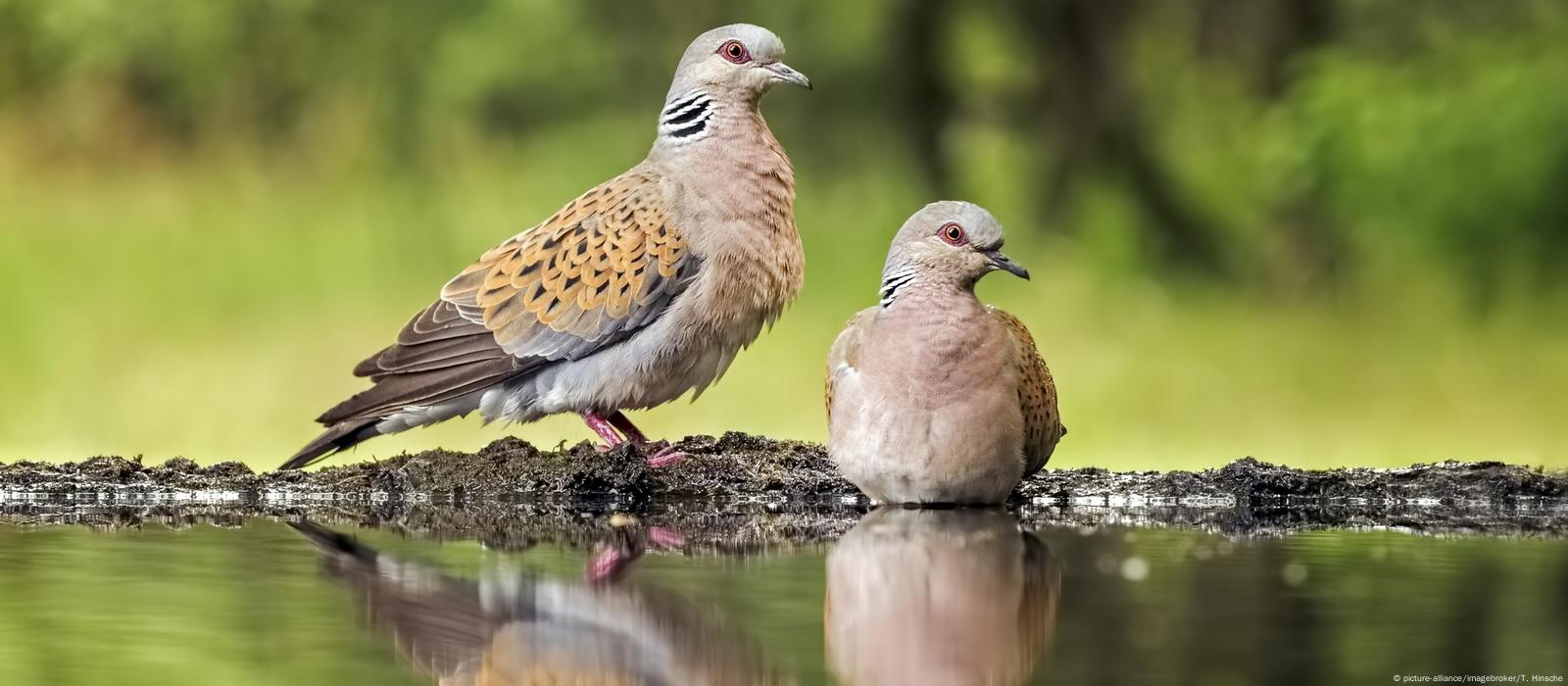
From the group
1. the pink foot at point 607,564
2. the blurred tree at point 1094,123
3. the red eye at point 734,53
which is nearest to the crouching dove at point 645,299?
the red eye at point 734,53

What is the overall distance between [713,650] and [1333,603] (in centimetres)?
121

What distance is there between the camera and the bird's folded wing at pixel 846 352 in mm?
5172

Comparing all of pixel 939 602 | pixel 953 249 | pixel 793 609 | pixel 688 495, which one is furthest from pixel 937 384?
pixel 793 609

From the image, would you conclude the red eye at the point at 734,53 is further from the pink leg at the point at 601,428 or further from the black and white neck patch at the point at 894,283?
the pink leg at the point at 601,428

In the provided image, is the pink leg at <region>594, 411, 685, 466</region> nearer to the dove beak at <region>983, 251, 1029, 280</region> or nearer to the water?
the water

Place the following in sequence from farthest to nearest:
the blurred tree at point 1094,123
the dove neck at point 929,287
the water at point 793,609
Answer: the blurred tree at point 1094,123 → the dove neck at point 929,287 → the water at point 793,609

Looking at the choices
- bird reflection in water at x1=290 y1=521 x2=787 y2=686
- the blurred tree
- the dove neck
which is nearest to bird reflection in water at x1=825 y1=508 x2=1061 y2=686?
bird reflection in water at x1=290 y1=521 x2=787 y2=686

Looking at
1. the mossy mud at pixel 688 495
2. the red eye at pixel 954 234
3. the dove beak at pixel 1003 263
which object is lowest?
the mossy mud at pixel 688 495

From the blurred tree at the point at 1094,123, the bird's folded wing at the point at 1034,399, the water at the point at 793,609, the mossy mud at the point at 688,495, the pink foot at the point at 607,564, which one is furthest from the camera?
the blurred tree at the point at 1094,123

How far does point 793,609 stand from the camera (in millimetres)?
3373

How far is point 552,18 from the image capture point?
448 inches

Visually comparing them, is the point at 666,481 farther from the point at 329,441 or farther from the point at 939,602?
the point at 939,602

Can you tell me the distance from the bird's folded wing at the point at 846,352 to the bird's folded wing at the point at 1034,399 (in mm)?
394

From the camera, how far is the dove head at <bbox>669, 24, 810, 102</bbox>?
18.8 feet
